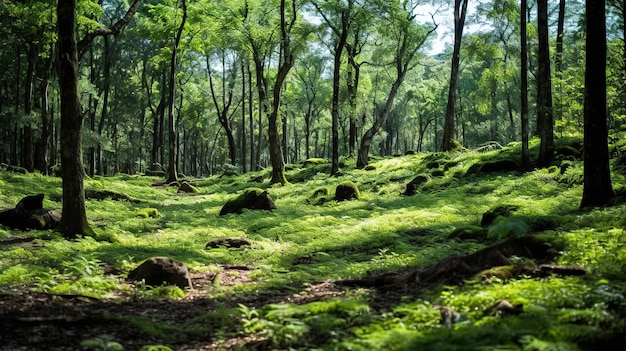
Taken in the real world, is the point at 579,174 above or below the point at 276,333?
above

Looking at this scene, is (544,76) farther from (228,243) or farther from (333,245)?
(228,243)

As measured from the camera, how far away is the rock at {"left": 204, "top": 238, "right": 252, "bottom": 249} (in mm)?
10406

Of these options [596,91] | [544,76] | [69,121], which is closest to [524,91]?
[544,76]

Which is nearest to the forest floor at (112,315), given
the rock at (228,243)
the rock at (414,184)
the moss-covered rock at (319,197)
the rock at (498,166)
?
the rock at (228,243)

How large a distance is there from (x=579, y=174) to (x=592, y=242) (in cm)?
852

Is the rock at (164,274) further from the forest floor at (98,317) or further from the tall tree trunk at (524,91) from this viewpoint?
the tall tree trunk at (524,91)

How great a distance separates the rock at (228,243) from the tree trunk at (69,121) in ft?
9.76

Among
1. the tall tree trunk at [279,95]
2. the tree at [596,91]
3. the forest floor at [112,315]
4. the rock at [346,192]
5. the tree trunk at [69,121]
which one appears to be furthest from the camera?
the tall tree trunk at [279,95]

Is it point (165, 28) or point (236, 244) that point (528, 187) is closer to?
point (236, 244)

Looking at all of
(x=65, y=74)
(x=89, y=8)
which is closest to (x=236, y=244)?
(x=65, y=74)

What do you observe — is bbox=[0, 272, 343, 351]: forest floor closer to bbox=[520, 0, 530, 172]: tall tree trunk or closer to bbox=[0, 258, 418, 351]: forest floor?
bbox=[0, 258, 418, 351]: forest floor

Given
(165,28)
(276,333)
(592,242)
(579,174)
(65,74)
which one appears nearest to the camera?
(276,333)

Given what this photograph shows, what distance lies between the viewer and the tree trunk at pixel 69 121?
9906 mm

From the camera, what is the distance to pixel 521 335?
133 inches
